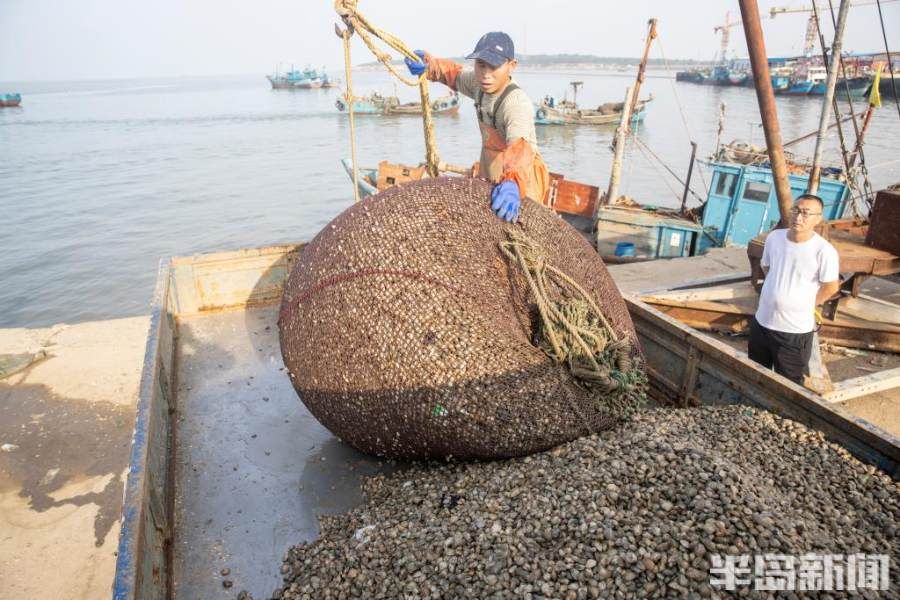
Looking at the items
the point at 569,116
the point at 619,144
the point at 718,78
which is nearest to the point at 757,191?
the point at 619,144

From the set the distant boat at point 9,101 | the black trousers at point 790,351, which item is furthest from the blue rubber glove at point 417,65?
the distant boat at point 9,101

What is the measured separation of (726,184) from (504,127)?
376 inches

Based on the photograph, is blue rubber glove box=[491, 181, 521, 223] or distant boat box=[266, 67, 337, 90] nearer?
blue rubber glove box=[491, 181, 521, 223]

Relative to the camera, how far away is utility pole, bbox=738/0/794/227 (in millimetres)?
4523

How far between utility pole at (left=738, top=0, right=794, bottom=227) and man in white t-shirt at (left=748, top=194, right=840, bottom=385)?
1163 mm

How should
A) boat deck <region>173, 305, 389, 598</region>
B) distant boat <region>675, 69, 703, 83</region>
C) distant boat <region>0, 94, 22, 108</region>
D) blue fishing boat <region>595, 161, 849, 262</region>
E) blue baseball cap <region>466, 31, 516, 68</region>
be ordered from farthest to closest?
distant boat <region>675, 69, 703, 83</region> < distant boat <region>0, 94, 22, 108</region> < blue fishing boat <region>595, 161, 849, 262</region> < blue baseball cap <region>466, 31, 516, 68</region> < boat deck <region>173, 305, 389, 598</region>

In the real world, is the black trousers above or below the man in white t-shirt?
below

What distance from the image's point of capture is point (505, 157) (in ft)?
11.1

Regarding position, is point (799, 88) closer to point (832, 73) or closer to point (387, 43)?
point (832, 73)

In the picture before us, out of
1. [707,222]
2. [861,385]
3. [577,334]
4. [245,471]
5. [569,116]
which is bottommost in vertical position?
[245,471]

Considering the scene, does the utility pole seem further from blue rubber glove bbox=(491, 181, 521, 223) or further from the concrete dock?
blue rubber glove bbox=(491, 181, 521, 223)

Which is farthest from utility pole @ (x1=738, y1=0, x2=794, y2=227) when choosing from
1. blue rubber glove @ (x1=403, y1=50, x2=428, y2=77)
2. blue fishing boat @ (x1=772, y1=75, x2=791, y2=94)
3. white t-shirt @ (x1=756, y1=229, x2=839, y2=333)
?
blue fishing boat @ (x1=772, y1=75, x2=791, y2=94)

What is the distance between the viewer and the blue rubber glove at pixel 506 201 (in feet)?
9.75

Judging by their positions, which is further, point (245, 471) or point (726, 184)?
point (726, 184)
